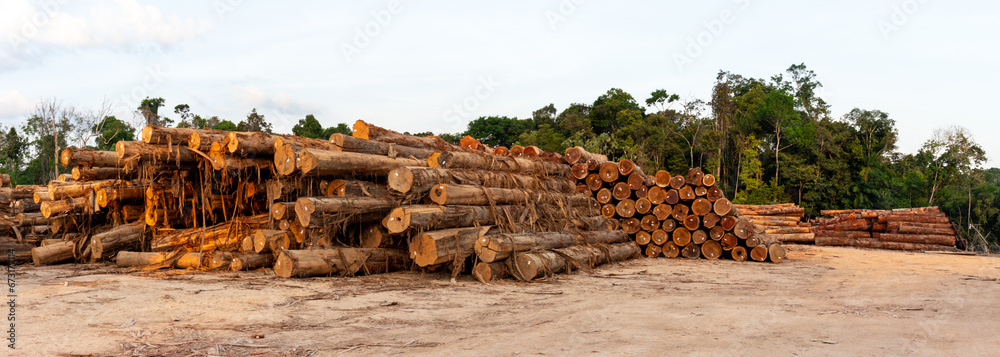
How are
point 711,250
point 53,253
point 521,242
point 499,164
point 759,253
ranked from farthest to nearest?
1. point 711,250
2. point 759,253
3. point 499,164
4. point 53,253
5. point 521,242

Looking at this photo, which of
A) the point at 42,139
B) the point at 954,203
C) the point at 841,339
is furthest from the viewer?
the point at 42,139

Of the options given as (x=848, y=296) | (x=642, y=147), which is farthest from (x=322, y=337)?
(x=642, y=147)

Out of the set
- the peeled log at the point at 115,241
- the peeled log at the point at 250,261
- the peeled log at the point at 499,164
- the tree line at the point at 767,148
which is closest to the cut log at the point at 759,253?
the peeled log at the point at 499,164

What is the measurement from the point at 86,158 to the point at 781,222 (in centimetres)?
1905

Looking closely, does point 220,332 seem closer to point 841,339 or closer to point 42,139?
point 841,339

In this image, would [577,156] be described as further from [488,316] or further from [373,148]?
[488,316]

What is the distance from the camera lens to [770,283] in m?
9.19

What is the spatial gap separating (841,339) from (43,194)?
1463 cm

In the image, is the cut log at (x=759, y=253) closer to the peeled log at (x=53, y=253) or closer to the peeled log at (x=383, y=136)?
the peeled log at (x=383, y=136)

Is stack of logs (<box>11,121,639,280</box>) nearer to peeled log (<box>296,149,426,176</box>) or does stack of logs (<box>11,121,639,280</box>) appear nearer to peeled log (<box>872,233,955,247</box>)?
peeled log (<box>296,149,426,176</box>)

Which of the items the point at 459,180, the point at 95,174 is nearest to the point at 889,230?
the point at 459,180

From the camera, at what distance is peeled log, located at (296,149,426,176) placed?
8.70 m

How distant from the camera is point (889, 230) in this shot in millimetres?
19469

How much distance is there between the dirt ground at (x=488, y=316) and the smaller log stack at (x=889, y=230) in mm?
11066
